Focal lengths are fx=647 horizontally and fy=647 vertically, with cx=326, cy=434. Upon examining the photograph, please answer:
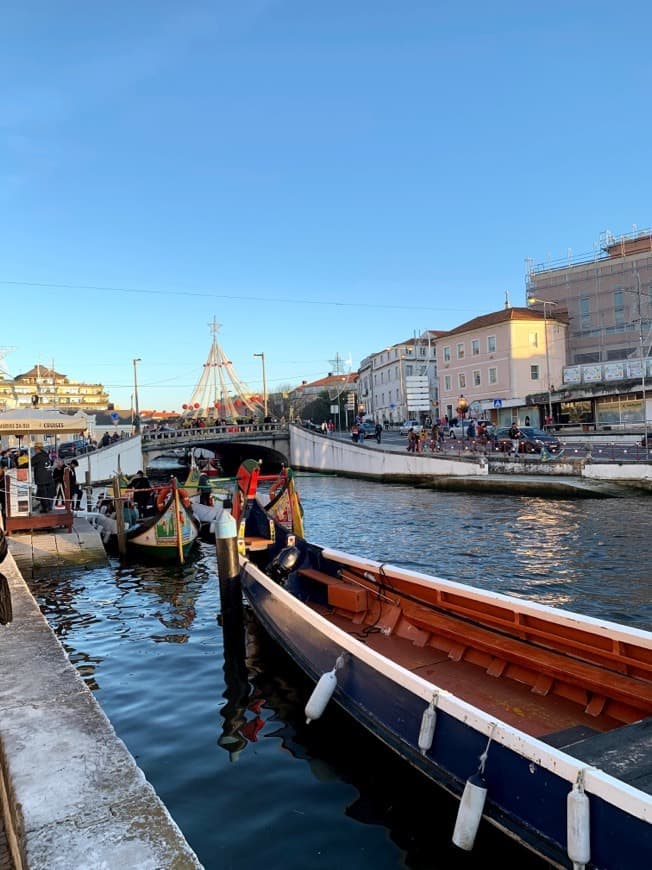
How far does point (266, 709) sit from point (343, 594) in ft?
6.13

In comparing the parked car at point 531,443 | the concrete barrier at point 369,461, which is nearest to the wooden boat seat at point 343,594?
the parked car at point 531,443

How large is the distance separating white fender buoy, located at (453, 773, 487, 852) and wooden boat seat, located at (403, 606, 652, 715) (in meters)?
1.56

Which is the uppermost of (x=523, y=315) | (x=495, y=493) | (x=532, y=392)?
(x=523, y=315)

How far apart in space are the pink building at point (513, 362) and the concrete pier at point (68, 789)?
43.9 metres

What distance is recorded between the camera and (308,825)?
16.1 ft

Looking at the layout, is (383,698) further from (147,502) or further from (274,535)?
(147,502)

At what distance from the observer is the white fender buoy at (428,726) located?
469 centimetres

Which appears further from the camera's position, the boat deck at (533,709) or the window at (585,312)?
the window at (585,312)

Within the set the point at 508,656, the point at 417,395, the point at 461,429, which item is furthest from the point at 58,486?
the point at 461,429

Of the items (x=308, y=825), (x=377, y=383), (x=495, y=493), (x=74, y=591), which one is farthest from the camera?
(x=377, y=383)

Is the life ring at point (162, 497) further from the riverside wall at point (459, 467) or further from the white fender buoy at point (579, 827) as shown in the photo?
the riverside wall at point (459, 467)

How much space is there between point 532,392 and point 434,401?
18183 millimetres

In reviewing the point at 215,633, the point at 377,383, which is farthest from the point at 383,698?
the point at 377,383

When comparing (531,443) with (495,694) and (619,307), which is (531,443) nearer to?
(619,307)
